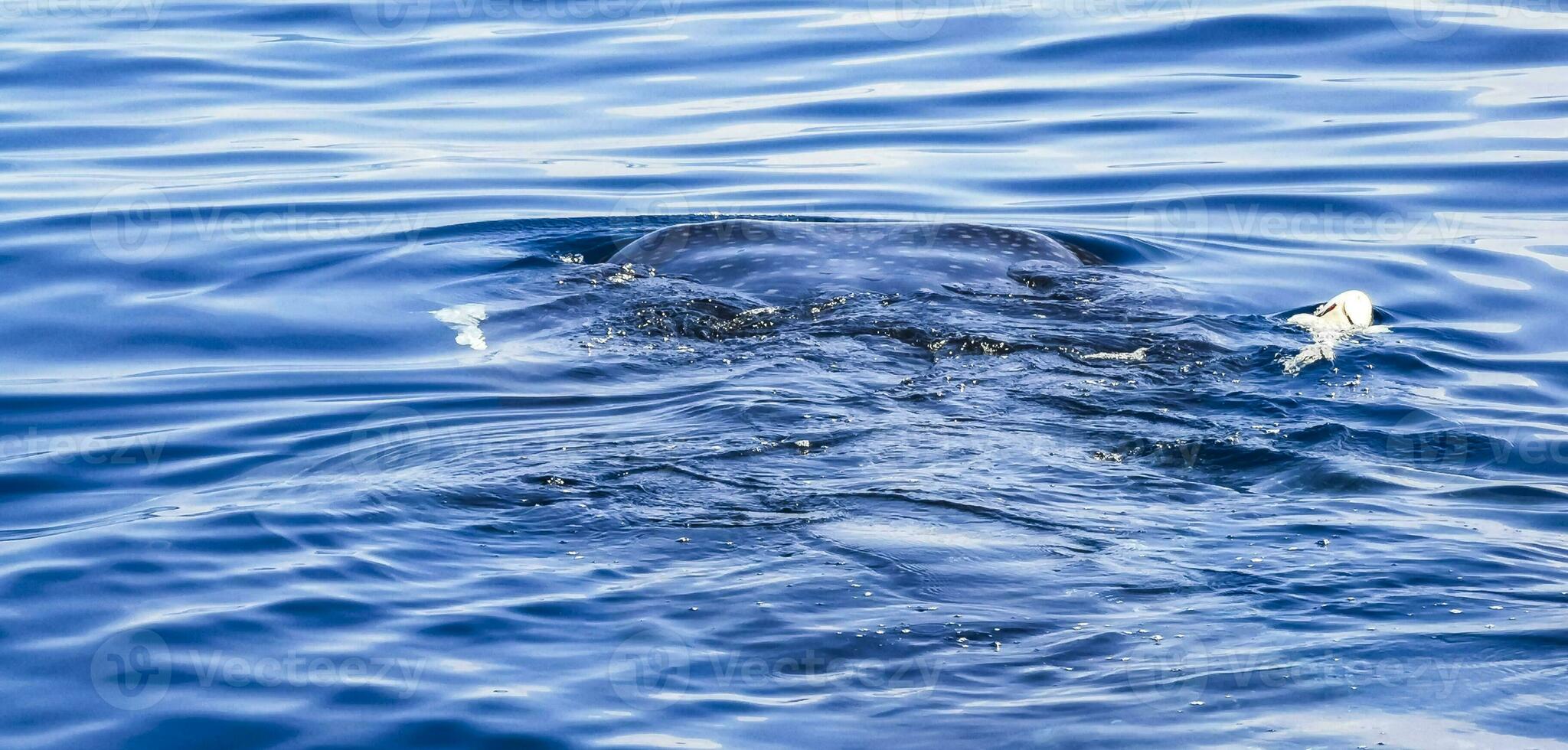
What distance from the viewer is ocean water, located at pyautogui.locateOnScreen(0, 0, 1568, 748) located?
4.61 metres

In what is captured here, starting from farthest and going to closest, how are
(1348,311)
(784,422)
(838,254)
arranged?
(838,254) < (1348,311) < (784,422)

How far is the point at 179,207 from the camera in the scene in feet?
36.8

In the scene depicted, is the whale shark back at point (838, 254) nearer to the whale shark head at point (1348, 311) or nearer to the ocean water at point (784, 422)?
the ocean water at point (784, 422)

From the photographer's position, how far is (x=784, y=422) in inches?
259

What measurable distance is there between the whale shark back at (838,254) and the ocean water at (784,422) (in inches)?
6.8

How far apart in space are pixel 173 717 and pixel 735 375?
3262mm

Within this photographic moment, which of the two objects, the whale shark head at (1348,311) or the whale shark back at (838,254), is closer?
the whale shark head at (1348,311)

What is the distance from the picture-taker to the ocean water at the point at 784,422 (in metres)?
4.61

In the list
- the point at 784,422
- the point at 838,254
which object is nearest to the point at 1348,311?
the point at 838,254

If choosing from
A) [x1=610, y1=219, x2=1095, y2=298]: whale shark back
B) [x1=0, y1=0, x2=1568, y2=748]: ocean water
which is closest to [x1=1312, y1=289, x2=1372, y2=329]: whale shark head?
[x1=0, y1=0, x2=1568, y2=748]: ocean water

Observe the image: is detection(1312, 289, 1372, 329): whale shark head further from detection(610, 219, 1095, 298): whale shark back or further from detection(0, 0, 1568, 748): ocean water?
detection(610, 219, 1095, 298): whale shark back

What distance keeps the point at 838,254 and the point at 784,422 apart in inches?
93.4

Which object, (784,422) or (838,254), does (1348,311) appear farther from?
(784,422)

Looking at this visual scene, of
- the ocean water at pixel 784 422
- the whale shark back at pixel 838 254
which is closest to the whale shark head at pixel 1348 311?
the ocean water at pixel 784 422
